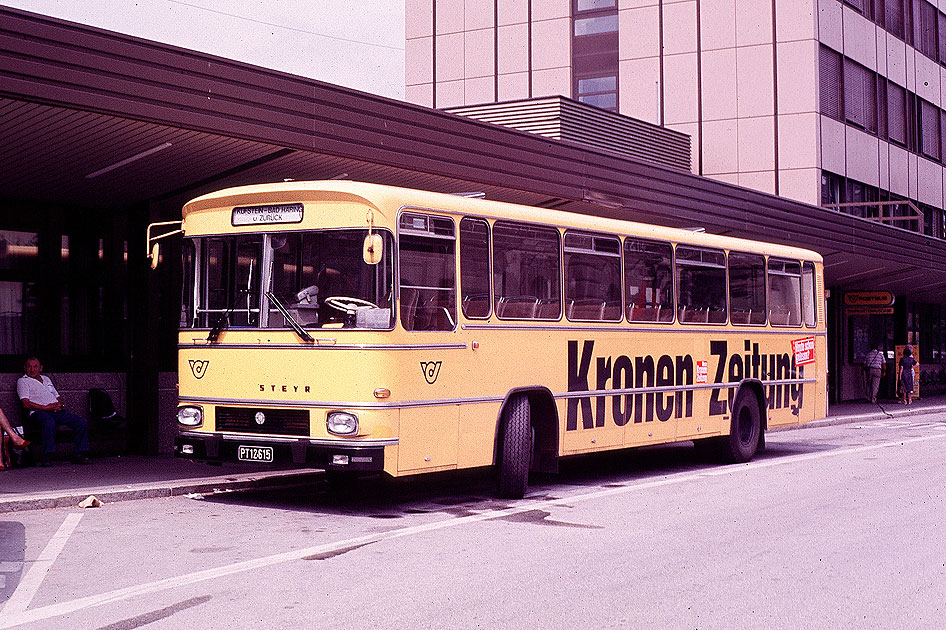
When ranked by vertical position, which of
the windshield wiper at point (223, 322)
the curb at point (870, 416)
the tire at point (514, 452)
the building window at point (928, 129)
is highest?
the building window at point (928, 129)

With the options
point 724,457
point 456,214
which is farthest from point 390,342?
point 724,457

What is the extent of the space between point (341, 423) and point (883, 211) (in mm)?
32490

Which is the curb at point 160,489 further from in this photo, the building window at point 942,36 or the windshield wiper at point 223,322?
the building window at point 942,36

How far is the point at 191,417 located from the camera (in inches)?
424

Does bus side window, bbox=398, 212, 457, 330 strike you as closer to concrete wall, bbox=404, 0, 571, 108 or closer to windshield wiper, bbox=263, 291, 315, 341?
windshield wiper, bbox=263, 291, 315, 341

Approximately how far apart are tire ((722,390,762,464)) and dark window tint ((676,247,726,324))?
133 centimetres

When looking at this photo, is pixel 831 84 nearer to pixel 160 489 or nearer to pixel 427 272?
pixel 427 272

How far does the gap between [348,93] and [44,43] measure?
12.9 ft

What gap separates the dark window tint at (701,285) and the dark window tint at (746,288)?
0.25 m

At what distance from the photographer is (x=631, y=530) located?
939cm

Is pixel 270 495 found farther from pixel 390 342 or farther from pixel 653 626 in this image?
pixel 653 626

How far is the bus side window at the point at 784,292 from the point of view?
643 inches

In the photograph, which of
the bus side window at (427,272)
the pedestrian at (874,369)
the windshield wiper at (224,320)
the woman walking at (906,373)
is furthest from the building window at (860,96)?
the windshield wiper at (224,320)

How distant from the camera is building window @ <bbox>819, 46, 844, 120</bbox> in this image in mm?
34469
